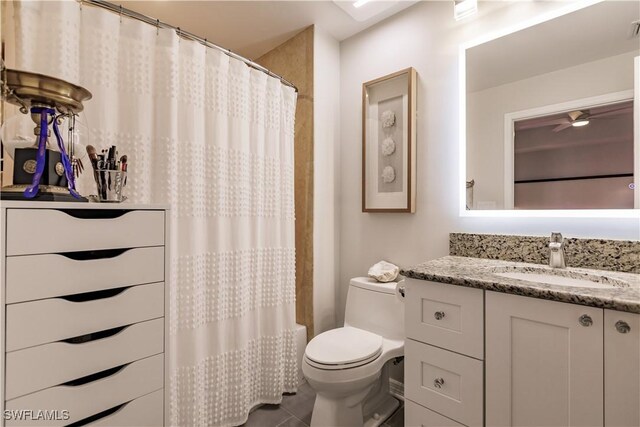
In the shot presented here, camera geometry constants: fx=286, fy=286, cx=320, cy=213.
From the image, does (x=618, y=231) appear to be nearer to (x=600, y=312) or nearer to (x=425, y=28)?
(x=600, y=312)

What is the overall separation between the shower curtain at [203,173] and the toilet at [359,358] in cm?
38

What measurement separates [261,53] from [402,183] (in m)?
1.63

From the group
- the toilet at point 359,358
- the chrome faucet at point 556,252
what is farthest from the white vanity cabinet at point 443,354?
the chrome faucet at point 556,252

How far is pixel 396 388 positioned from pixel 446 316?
99cm

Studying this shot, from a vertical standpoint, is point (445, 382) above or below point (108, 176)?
below

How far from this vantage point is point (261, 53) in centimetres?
239

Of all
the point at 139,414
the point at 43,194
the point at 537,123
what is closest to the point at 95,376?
the point at 139,414

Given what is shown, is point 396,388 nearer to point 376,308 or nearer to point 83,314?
point 376,308

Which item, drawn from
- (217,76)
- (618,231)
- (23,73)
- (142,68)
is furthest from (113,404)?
(618,231)

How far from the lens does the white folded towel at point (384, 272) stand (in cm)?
177

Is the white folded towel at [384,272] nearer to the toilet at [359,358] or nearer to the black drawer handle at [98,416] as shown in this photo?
the toilet at [359,358]

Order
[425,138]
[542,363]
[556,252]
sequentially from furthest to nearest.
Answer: [425,138], [556,252], [542,363]

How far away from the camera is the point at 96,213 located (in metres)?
0.90

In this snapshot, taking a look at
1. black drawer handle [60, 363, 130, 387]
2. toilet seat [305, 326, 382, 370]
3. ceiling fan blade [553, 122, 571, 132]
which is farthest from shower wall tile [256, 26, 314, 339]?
ceiling fan blade [553, 122, 571, 132]
